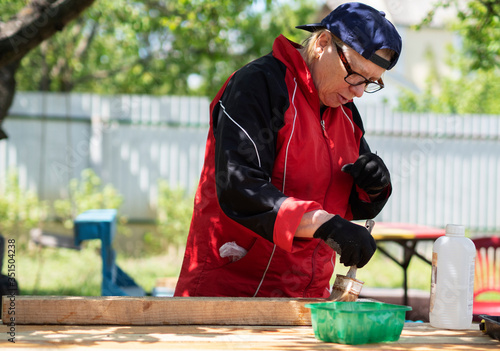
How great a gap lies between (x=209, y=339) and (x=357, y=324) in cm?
40

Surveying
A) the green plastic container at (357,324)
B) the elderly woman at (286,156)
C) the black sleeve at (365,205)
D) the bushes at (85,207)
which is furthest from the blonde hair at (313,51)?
the bushes at (85,207)

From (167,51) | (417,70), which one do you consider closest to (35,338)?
(167,51)

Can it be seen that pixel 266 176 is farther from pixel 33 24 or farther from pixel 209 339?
pixel 33 24

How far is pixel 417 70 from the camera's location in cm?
2634

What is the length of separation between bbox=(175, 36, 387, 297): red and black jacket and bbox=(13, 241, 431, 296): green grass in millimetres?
4496

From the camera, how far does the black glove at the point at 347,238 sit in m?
1.82

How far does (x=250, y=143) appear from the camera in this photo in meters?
1.99

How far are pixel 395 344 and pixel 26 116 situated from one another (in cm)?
776

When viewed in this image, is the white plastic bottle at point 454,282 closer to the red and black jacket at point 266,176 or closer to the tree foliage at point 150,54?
the red and black jacket at point 266,176

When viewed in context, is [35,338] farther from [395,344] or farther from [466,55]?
[466,55]

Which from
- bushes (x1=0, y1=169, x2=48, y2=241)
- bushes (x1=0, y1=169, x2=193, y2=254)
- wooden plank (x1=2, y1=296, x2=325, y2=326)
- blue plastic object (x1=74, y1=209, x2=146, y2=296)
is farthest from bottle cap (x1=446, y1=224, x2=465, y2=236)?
bushes (x1=0, y1=169, x2=48, y2=241)

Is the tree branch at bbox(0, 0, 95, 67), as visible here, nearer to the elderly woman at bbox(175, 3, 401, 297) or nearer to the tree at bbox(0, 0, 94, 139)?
the tree at bbox(0, 0, 94, 139)

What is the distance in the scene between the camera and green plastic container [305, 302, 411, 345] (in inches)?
66.6

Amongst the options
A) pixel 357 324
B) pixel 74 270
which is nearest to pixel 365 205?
pixel 357 324
